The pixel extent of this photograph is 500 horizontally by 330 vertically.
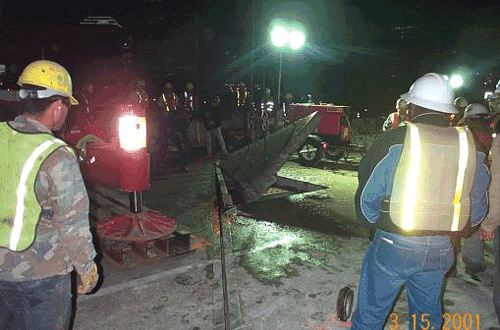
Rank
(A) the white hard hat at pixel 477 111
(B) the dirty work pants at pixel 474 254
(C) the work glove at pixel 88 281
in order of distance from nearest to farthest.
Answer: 1. (C) the work glove at pixel 88 281
2. (B) the dirty work pants at pixel 474 254
3. (A) the white hard hat at pixel 477 111

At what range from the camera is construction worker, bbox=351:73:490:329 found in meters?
2.23

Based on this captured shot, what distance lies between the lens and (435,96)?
91.6 inches

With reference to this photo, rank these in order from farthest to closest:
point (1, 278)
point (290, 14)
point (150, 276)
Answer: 1. point (290, 14)
2. point (150, 276)
3. point (1, 278)

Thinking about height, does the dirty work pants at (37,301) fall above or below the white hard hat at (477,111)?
below

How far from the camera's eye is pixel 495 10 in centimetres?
1780

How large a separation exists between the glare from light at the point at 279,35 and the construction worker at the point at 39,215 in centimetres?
759

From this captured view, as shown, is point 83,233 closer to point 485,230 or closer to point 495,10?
point 485,230

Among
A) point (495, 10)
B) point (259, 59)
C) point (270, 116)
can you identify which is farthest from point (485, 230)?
point (495, 10)

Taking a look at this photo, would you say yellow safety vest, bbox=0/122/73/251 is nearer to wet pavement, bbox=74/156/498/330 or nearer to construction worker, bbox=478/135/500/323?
wet pavement, bbox=74/156/498/330

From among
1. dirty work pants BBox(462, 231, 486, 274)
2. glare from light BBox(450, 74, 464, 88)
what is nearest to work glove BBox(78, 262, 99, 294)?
dirty work pants BBox(462, 231, 486, 274)

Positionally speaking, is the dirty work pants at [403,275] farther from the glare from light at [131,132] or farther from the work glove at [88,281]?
the glare from light at [131,132]

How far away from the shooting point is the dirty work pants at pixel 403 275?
235 centimetres

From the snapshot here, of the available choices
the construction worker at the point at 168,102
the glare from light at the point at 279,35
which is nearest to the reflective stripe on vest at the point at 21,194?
the glare from light at the point at 279,35

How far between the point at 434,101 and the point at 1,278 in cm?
266
